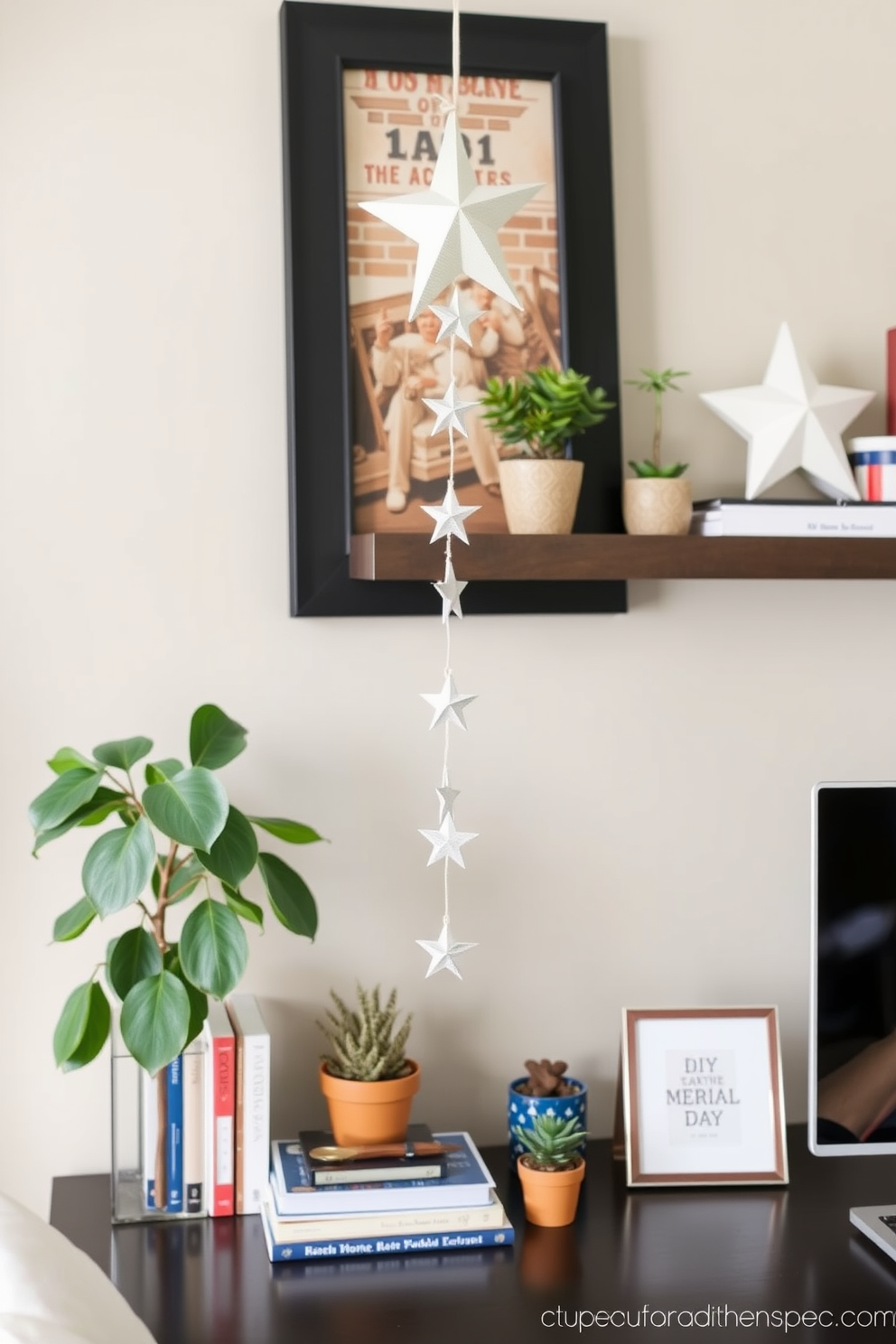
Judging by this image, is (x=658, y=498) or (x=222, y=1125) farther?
(x=658, y=498)

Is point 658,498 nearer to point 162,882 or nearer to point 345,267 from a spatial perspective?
point 345,267

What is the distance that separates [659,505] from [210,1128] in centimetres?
90

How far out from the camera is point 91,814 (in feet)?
4.93

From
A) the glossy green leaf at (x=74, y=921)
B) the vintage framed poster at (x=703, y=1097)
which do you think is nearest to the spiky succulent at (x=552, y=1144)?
the vintage framed poster at (x=703, y=1097)

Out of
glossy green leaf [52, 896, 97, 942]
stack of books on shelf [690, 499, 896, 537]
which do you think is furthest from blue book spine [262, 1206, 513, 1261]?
stack of books on shelf [690, 499, 896, 537]

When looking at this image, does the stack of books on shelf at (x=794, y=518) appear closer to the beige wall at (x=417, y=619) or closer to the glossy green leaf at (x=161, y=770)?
the beige wall at (x=417, y=619)

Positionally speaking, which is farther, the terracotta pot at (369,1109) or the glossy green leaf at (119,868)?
the terracotta pot at (369,1109)

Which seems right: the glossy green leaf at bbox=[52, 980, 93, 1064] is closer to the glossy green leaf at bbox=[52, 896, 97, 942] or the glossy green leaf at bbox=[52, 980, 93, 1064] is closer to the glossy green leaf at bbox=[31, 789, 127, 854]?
the glossy green leaf at bbox=[52, 896, 97, 942]

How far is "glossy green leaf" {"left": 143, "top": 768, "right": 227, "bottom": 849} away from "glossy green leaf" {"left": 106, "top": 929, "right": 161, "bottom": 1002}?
0.54 feet

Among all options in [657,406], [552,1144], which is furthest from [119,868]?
[657,406]

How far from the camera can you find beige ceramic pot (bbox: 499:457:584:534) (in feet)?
5.30

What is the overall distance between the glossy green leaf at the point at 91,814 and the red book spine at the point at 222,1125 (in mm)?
279

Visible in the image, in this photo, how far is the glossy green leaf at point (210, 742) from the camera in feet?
4.96

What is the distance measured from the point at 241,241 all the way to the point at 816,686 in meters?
0.95
